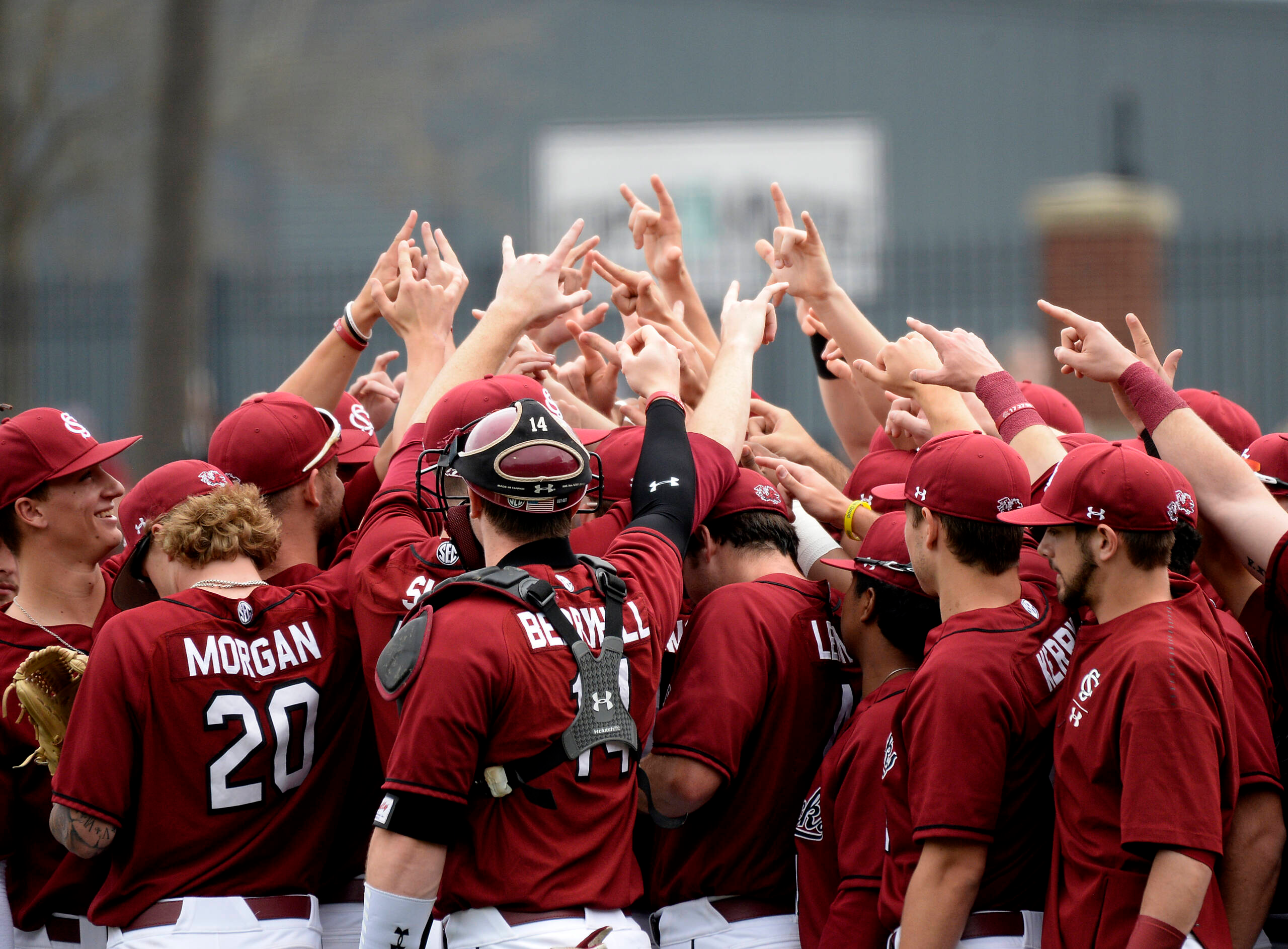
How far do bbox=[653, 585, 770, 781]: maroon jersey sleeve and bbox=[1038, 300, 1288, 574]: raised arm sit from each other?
124cm

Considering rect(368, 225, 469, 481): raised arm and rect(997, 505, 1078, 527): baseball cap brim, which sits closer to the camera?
rect(997, 505, 1078, 527): baseball cap brim

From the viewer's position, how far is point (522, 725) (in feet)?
10.1

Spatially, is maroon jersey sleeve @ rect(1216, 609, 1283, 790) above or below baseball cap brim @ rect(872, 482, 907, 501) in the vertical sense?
below

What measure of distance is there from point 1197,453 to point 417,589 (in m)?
2.13

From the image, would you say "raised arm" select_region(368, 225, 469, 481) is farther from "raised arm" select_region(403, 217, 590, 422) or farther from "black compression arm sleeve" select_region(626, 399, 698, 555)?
"black compression arm sleeve" select_region(626, 399, 698, 555)

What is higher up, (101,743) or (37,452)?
(37,452)

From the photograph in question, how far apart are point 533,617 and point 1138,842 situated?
4.58ft

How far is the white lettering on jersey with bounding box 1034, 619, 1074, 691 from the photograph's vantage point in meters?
3.36

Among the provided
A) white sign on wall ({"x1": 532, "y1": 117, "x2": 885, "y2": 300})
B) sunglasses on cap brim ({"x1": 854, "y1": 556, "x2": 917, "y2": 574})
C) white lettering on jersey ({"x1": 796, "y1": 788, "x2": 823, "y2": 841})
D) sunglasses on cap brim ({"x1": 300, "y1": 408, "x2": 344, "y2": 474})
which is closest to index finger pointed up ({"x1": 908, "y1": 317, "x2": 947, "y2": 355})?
sunglasses on cap brim ({"x1": 854, "y1": 556, "x2": 917, "y2": 574})

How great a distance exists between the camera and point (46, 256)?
67.9 feet

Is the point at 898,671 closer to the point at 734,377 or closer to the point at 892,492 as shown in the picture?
the point at 892,492

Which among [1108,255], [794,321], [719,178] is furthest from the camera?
[719,178]

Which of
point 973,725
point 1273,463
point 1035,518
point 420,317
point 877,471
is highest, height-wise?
point 420,317

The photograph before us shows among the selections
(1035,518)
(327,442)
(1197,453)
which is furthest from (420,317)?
(1197,453)
